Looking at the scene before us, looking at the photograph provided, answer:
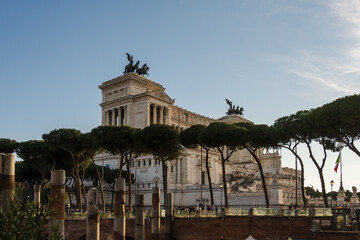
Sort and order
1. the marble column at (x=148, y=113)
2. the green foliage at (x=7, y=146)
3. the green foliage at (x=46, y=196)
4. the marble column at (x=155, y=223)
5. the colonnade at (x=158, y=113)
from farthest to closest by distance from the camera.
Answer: the colonnade at (x=158, y=113) → the marble column at (x=148, y=113) → the green foliage at (x=7, y=146) → the marble column at (x=155, y=223) → the green foliage at (x=46, y=196)

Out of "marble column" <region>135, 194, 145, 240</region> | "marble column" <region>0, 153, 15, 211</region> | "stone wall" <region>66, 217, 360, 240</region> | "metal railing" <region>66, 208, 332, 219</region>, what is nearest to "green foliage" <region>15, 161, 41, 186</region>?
"metal railing" <region>66, 208, 332, 219</region>

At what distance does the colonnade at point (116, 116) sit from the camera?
10244 centimetres

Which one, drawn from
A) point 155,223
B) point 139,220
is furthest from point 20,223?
point 155,223

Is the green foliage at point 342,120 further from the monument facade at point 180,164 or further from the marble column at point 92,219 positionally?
the marble column at point 92,219

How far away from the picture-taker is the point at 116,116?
108 metres

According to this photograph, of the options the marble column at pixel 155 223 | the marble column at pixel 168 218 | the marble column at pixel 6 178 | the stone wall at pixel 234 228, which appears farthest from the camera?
the marble column at pixel 168 218

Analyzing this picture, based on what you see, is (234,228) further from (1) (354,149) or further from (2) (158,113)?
(2) (158,113)

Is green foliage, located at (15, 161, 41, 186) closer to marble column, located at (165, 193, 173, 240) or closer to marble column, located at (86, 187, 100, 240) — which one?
marble column, located at (165, 193, 173, 240)

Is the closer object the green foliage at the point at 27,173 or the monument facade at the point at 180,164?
the monument facade at the point at 180,164

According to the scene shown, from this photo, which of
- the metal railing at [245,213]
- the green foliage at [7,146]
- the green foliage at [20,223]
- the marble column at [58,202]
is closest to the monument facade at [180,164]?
the metal railing at [245,213]

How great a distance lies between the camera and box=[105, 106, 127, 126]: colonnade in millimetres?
102438

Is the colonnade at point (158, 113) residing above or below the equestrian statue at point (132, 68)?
below

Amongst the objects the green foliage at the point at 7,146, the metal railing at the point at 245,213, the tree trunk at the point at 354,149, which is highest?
the green foliage at the point at 7,146

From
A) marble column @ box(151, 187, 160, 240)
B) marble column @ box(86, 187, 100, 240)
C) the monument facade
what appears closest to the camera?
marble column @ box(86, 187, 100, 240)
